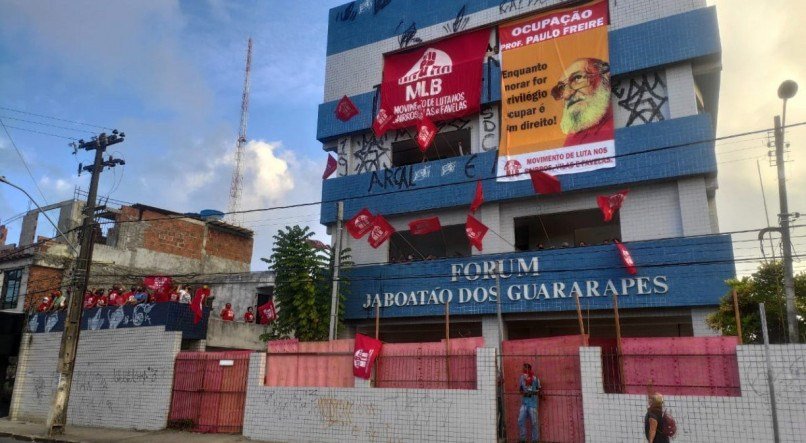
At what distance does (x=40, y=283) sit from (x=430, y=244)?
18896 mm

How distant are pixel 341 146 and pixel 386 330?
25.7 feet

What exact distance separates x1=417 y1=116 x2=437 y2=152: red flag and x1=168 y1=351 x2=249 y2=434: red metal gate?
9809mm

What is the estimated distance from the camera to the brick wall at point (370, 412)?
44.4 ft

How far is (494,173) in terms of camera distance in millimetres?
21281

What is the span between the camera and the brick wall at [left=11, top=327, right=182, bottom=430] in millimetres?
18812

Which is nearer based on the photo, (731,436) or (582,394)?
(731,436)

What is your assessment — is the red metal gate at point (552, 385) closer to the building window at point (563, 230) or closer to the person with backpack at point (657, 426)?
the person with backpack at point (657, 426)

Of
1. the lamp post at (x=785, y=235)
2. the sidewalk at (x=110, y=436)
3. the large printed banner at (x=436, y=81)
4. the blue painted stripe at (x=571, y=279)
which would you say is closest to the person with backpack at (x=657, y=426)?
the lamp post at (x=785, y=235)

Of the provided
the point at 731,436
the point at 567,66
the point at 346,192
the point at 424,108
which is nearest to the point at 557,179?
the point at 567,66

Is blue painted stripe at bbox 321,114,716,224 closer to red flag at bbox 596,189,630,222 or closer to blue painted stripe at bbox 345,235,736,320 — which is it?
red flag at bbox 596,189,630,222

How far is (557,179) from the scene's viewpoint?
65.3ft

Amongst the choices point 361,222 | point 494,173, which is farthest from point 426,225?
point 494,173

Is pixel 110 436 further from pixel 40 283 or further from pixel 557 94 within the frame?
pixel 557 94

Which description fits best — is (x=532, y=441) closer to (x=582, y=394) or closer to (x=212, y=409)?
(x=582, y=394)
